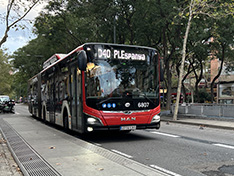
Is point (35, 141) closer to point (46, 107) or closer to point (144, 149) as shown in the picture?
point (144, 149)

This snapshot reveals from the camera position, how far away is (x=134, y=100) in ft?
31.2

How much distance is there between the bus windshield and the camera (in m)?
9.16

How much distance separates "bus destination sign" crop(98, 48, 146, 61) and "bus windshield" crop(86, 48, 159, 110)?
0.11 m

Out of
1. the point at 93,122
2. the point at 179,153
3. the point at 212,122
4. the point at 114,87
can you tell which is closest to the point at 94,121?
the point at 93,122

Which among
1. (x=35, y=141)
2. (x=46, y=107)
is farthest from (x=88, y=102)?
(x=46, y=107)

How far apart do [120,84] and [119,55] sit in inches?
40.1

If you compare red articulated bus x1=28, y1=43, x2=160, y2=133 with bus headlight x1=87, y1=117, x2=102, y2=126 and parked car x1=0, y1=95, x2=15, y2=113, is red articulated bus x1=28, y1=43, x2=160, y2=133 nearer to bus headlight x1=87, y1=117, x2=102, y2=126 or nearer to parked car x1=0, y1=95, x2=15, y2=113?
bus headlight x1=87, y1=117, x2=102, y2=126

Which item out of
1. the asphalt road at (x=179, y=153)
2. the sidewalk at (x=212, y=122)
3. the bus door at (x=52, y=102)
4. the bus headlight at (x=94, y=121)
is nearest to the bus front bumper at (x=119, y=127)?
the bus headlight at (x=94, y=121)

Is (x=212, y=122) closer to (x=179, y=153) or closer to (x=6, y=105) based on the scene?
(x=179, y=153)

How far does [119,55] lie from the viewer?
31.7ft

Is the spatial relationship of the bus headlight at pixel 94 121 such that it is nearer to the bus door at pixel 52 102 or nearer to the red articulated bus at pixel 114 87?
Answer: the red articulated bus at pixel 114 87

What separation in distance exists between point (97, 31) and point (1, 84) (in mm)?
56072

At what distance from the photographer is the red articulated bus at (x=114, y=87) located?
9156mm

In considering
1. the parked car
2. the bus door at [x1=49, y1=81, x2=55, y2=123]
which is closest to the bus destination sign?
the bus door at [x1=49, y1=81, x2=55, y2=123]
